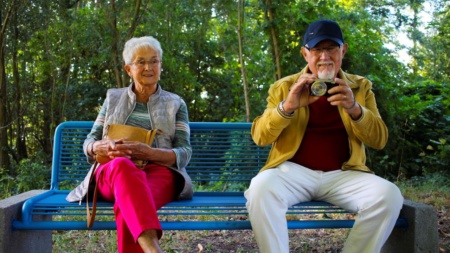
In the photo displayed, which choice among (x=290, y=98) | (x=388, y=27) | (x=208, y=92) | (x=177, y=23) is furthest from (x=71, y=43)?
(x=388, y=27)

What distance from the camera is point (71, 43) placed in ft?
34.9

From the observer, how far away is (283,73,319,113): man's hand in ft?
9.52

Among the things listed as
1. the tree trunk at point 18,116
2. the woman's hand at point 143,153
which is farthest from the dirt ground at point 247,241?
the tree trunk at point 18,116

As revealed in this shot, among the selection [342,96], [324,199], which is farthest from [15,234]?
[342,96]

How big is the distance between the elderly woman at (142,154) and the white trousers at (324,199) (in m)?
0.54

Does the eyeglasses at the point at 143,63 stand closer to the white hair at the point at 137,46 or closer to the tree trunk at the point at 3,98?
the white hair at the point at 137,46

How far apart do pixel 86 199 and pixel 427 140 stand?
6.97 meters

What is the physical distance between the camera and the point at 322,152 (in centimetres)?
321

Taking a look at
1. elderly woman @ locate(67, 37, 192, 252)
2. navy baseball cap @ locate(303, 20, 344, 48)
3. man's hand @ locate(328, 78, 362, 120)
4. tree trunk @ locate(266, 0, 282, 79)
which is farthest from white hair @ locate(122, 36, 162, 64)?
tree trunk @ locate(266, 0, 282, 79)

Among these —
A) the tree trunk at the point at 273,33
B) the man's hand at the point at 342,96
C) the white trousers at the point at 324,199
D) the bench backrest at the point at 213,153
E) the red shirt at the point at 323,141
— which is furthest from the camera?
the tree trunk at the point at 273,33

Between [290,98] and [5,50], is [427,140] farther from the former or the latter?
[5,50]

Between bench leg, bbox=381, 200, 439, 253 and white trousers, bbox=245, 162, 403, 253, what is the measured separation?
0.26 m

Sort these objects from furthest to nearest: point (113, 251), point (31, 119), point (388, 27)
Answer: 1. point (388, 27)
2. point (31, 119)
3. point (113, 251)

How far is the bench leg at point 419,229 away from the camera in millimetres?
3076
